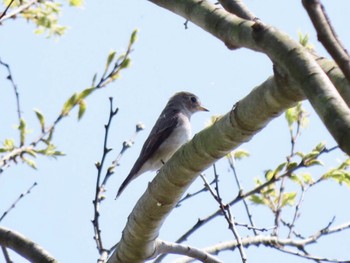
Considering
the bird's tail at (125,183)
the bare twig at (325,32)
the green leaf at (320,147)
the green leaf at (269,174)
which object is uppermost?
the bird's tail at (125,183)

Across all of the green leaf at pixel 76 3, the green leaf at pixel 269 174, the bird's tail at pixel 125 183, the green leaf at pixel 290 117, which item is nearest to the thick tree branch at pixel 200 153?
the green leaf at pixel 269 174

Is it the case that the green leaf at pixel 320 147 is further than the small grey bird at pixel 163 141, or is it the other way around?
the small grey bird at pixel 163 141

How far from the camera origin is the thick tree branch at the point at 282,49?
1.70m

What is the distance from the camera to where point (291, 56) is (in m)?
2.15

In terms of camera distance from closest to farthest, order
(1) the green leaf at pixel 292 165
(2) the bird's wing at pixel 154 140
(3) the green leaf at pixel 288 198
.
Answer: (1) the green leaf at pixel 292 165, (3) the green leaf at pixel 288 198, (2) the bird's wing at pixel 154 140

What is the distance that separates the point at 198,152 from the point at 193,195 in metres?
1.57

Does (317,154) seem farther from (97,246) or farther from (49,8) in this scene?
(49,8)

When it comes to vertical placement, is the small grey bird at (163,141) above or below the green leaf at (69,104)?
above

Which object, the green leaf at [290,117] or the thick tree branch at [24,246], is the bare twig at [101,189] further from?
the green leaf at [290,117]

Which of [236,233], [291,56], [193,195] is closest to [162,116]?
[193,195]

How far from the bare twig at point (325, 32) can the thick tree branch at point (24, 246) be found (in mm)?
2500

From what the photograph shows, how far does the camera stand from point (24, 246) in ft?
12.8

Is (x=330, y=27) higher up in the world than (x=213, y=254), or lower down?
lower down

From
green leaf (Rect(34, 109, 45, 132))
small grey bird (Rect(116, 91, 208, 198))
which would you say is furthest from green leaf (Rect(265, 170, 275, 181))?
small grey bird (Rect(116, 91, 208, 198))
